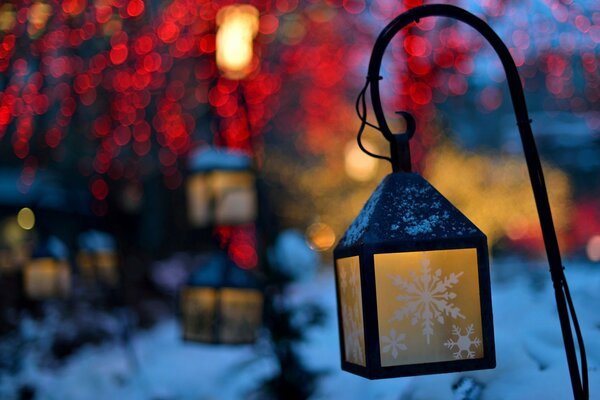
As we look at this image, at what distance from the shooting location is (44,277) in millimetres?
10406

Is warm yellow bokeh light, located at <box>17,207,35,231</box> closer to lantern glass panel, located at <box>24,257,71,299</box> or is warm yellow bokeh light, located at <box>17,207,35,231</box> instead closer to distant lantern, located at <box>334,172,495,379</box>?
lantern glass panel, located at <box>24,257,71,299</box>

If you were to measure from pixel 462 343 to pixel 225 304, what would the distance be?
4078 millimetres

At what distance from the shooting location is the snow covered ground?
3771mm

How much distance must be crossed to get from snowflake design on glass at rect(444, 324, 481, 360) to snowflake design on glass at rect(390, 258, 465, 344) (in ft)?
0.17

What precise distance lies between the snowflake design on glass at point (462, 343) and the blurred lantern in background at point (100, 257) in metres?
9.80

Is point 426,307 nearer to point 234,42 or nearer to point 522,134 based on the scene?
point 522,134

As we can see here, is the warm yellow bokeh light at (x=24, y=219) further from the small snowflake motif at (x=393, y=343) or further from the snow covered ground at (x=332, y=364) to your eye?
the small snowflake motif at (x=393, y=343)

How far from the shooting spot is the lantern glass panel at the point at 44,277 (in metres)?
10.4

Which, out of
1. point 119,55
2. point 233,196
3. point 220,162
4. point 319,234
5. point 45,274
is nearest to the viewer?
point 220,162

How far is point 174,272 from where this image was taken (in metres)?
18.8

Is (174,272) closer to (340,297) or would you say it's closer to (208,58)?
(208,58)

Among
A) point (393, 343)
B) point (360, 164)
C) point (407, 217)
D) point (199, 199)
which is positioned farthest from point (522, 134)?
point (360, 164)

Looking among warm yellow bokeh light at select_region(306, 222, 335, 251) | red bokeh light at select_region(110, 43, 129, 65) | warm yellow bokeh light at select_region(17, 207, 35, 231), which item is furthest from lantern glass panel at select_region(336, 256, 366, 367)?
warm yellow bokeh light at select_region(17, 207, 35, 231)

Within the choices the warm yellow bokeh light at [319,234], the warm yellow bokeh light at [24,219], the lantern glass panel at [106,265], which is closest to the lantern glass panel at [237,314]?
the lantern glass panel at [106,265]
